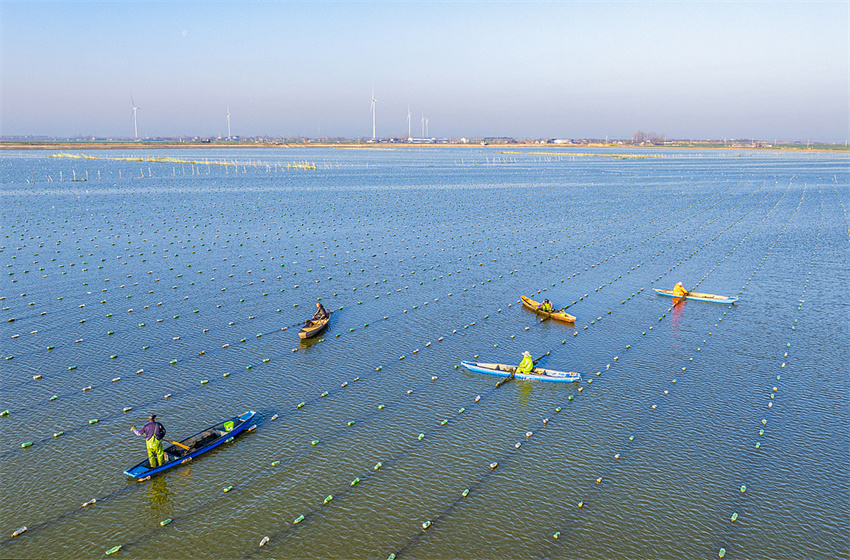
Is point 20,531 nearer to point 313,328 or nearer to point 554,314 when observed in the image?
point 313,328

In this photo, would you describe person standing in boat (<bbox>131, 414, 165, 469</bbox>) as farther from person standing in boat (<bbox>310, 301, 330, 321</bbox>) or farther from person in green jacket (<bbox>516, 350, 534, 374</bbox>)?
person in green jacket (<bbox>516, 350, 534, 374</bbox>)

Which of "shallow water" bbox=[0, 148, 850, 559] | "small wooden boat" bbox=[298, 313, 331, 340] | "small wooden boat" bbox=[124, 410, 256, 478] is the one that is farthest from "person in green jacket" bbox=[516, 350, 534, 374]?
"small wooden boat" bbox=[124, 410, 256, 478]

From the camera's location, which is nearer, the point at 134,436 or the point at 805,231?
the point at 134,436

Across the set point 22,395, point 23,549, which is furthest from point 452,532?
point 22,395

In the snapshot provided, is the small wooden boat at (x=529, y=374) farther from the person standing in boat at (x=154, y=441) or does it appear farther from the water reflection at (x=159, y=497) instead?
the water reflection at (x=159, y=497)

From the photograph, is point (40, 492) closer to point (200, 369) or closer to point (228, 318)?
point (200, 369)
